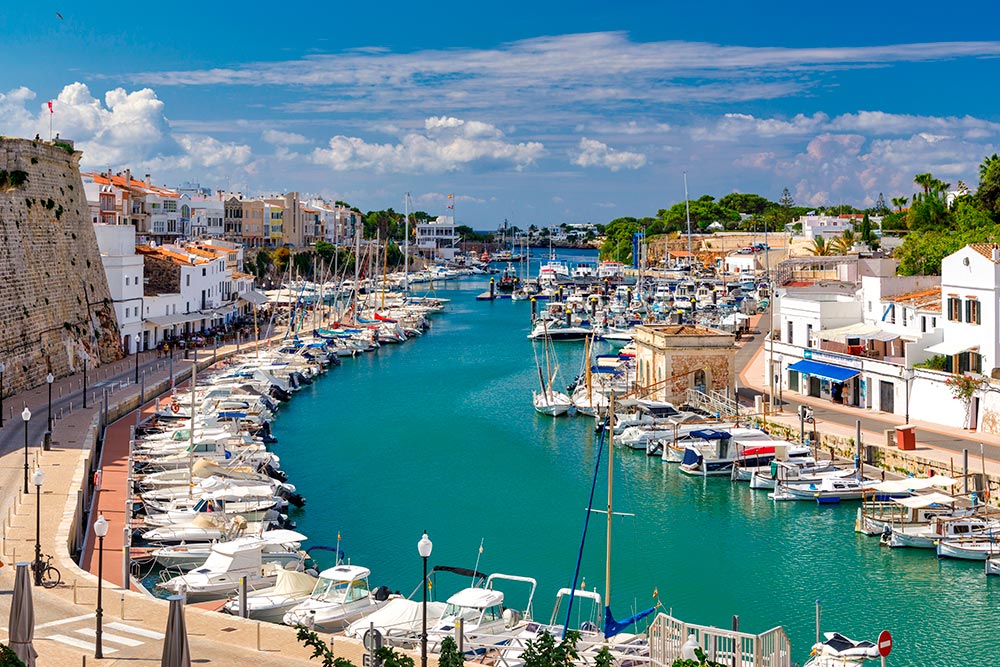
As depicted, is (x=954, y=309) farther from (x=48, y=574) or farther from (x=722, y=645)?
(x=48, y=574)

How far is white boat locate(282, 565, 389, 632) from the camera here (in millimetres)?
A: 22422

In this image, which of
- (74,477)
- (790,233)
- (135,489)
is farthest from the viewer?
(790,233)

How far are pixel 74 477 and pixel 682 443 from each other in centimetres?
2161

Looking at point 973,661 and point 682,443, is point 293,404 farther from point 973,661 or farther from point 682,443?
point 973,661

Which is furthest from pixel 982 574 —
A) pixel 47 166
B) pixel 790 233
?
pixel 790 233

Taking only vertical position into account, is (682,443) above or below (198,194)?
below

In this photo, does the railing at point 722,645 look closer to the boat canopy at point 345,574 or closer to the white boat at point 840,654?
the white boat at point 840,654

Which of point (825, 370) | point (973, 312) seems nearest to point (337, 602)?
point (973, 312)

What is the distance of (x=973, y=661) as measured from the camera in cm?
2214

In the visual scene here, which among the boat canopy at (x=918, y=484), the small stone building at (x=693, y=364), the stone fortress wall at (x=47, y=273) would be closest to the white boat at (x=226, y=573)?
the boat canopy at (x=918, y=484)

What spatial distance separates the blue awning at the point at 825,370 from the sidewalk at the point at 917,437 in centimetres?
125

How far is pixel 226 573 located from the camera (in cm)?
2478

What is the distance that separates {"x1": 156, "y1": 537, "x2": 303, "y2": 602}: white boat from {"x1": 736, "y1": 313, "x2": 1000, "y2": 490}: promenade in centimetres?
1950

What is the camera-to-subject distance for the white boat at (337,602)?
883 inches
